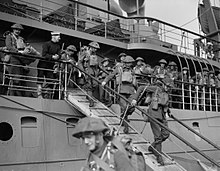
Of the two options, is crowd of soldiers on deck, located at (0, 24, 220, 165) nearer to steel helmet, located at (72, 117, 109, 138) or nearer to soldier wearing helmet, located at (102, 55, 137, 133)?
soldier wearing helmet, located at (102, 55, 137, 133)

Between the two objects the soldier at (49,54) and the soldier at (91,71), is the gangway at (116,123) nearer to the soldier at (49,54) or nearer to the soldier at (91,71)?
the soldier at (91,71)

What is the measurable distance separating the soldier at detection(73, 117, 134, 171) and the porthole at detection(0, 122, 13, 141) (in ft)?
12.7

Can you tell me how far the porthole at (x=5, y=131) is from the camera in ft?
19.3

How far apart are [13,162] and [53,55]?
2.19m

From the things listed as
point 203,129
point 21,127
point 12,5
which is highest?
point 12,5

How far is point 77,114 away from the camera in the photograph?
671 cm

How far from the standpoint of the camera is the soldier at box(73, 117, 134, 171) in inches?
86.6

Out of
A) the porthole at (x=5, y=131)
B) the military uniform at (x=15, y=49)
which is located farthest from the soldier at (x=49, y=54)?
the porthole at (x=5, y=131)

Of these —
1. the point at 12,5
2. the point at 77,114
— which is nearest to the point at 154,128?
the point at 77,114

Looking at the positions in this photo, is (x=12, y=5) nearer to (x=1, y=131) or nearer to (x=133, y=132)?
(x=1, y=131)

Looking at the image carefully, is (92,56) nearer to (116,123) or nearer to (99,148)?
(116,123)

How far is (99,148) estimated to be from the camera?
2.30 m

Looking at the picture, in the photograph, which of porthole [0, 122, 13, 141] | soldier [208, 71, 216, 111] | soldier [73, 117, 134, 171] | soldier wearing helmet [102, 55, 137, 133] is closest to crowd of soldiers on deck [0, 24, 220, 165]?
soldier wearing helmet [102, 55, 137, 133]

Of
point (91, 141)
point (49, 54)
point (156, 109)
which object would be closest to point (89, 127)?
point (91, 141)
